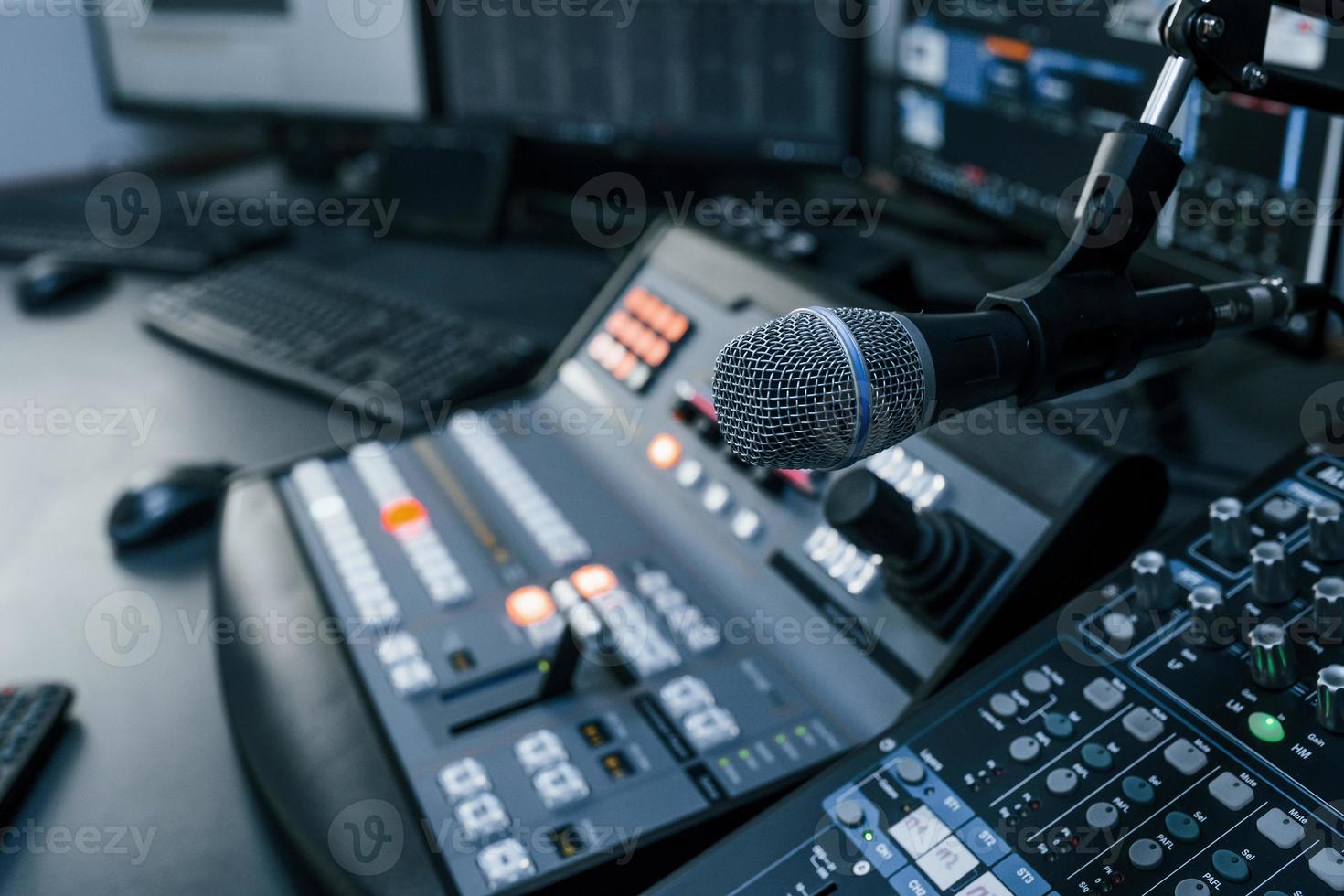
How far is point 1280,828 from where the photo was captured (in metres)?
0.45

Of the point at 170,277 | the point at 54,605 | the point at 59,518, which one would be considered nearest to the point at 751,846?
the point at 54,605

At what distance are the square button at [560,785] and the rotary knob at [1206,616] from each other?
28cm

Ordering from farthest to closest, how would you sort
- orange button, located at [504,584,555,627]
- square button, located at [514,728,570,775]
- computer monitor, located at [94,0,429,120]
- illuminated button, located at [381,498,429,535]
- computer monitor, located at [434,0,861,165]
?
computer monitor, located at [94,0,429,120]
computer monitor, located at [434,0,861,165]
illuminated button, located at [381,498,429,535]
orange button, located at [504,584,555,627]
square button, located at [514,728,570,775]

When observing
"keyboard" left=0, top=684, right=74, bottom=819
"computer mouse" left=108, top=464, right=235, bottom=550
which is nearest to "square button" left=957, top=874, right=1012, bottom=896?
"keyboard" left=0, top=684, right=74, bottom=819

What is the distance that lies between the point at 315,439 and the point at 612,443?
0.31 metres

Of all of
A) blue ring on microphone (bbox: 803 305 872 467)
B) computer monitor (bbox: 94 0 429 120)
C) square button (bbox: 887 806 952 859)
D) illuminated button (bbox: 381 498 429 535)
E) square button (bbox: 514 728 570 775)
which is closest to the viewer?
blue ring on microphone (bbox: 803 305 872 467)

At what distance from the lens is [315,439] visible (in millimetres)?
1022

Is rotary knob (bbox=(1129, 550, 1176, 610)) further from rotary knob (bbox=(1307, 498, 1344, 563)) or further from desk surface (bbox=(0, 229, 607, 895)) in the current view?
desk surface (bbox=(0, 229, 607, 895))

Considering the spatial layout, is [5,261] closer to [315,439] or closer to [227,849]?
[315,439]

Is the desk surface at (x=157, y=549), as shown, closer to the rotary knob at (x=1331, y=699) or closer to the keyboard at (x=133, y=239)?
the keyboard at (x=133, y=239)

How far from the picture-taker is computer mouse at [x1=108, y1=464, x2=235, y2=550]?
2.87ft

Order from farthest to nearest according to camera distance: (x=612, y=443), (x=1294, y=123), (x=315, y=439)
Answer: (x=315, y=439)
(x=612, y=443)
(x=1294, y=123)

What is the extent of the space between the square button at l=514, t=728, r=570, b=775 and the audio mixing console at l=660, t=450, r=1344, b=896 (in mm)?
113

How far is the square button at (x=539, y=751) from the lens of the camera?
59 centimetres
